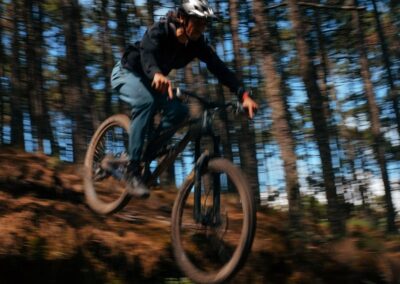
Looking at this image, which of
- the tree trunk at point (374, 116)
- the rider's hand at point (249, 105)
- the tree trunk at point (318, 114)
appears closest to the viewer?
the rider's hand at point (249, 105)

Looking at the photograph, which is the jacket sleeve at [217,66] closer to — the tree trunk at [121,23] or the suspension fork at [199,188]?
the suspension fork at [199,188]

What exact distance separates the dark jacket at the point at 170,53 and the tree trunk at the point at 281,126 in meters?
1.79

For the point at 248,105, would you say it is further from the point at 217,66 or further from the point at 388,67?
the point at 388,67

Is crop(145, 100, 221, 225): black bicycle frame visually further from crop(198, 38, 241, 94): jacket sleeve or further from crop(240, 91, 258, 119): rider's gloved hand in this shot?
crop(198, 38, 241, 94): jacket sleeve

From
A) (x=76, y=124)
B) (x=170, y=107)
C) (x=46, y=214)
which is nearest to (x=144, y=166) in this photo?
(x=170, y=107)

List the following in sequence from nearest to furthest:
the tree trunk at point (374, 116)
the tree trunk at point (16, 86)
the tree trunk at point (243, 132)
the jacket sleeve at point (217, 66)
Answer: the jacket sleeve at point (217, 66) < the tree trunk at point (243, 132) < the tree trunk at point (16, 86) < the tree trunk at point (374, 116)

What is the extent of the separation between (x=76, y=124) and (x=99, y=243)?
4.05 metres

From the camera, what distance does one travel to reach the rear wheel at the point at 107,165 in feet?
17.3

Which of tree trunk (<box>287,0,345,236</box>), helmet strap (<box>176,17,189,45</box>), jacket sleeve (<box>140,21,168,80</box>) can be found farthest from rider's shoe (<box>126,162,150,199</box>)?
tree trunk (<box>287,0,345,236</box>)

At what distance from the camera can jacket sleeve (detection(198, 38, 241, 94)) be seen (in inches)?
174

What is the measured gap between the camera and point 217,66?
4.48 meters

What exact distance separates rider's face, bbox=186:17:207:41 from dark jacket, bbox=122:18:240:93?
16 cm

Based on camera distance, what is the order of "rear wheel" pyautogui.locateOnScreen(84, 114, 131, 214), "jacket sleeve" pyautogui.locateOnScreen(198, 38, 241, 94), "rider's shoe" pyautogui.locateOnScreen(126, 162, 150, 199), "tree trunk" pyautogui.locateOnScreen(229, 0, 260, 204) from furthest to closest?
1. "tree trunk" pyautogui.locateOnScreen(229, 0, 260, 204)
2. "rear wheel" pyautogui.locateOnScreen(84, 114, 131, 214)
3. "rider's shoe" pyautogui.locateOnScreen(126, 162, 150, 199)
4. "jacket sleeve" pyautogui.locateOnScreen(198, 38, 241, 94)

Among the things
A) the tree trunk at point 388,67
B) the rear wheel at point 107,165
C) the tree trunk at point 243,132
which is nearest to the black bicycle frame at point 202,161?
the rear wheel at point 107,165
